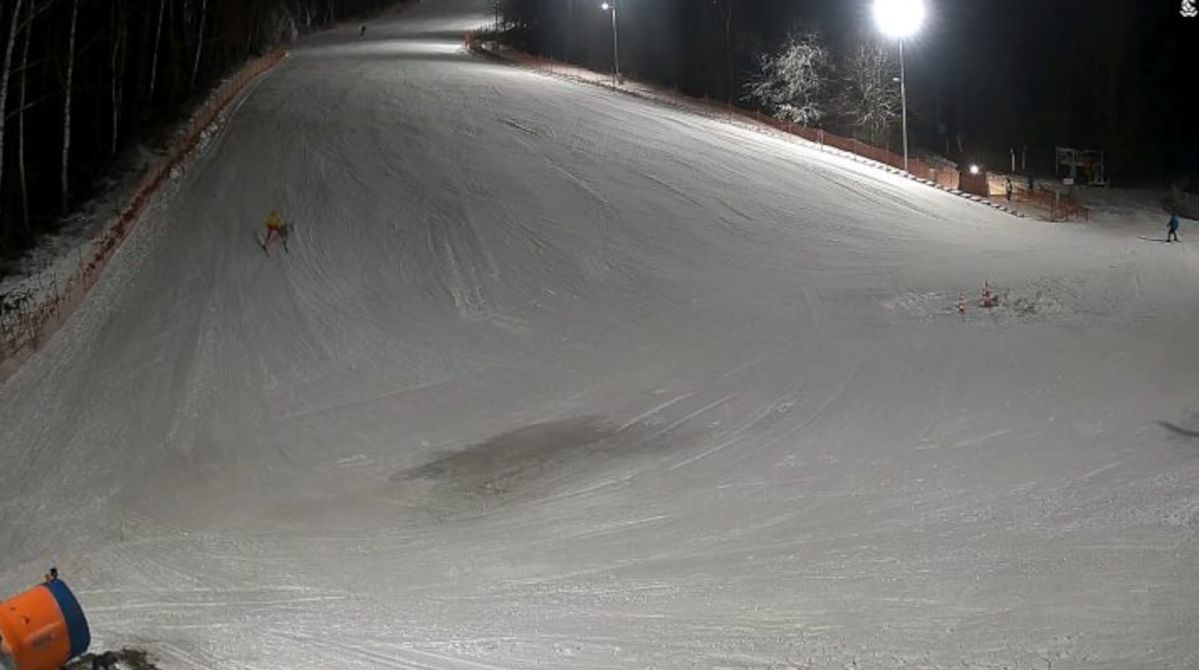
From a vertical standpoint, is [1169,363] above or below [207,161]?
below

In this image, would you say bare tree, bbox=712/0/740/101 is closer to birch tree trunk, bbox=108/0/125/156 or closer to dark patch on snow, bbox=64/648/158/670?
birch tree trunk, bbox=108/0/125/156

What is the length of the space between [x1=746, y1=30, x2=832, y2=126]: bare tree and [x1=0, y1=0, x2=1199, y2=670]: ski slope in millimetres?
18209

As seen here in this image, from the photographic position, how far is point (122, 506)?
571 inches

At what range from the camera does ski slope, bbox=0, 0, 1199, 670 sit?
1060cm

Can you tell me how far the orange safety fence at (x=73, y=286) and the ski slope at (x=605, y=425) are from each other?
516 millimetres

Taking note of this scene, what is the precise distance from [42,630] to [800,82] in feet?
158

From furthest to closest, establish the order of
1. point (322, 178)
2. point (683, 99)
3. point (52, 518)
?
point (683, 99) < point (322, 178) < point (52, 518)

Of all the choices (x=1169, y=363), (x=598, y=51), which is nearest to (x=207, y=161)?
(x=1169, y=363)

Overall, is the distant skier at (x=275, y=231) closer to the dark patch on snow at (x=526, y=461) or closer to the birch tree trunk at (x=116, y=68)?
the birch tree trunk at (x=116, y=68)

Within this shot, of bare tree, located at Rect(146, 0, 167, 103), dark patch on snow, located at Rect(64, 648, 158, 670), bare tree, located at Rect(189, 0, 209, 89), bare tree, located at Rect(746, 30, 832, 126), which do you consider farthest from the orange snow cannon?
bare tree, located at Rect(746, 30, 832, 126)

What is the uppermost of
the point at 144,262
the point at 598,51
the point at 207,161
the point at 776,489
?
the point at 598,51

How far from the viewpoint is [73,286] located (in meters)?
23.5

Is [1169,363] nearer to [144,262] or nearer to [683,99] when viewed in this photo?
A: [144,262]

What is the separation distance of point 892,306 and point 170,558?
15774 millimetres
